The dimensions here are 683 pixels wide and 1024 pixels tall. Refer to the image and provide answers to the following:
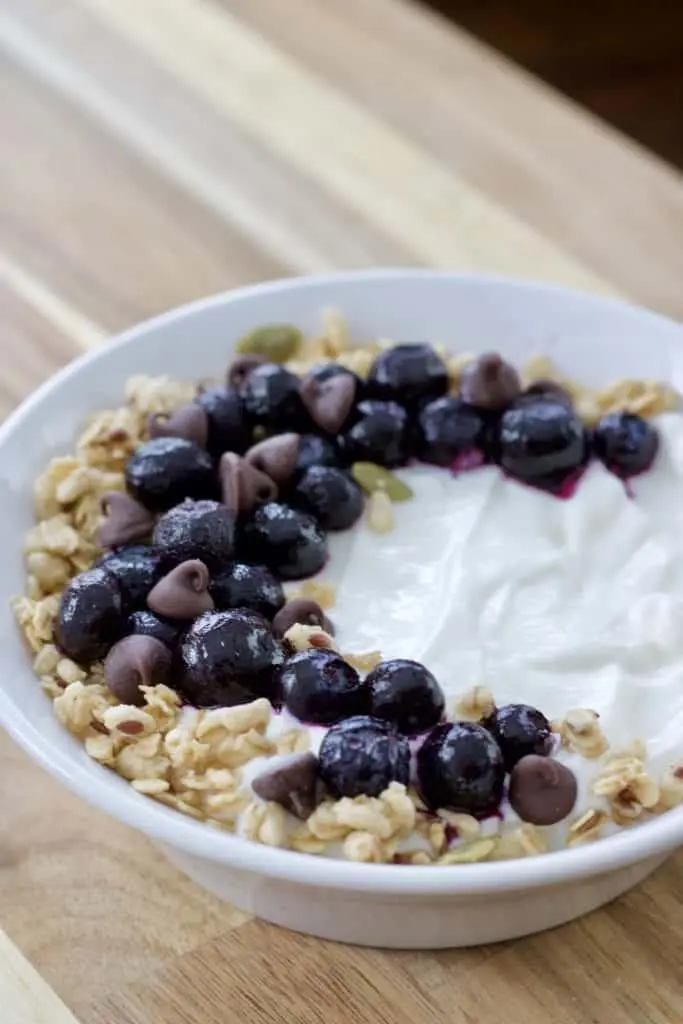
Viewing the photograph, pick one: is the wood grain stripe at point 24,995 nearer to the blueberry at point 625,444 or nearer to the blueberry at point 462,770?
the blueberry at point 462,770

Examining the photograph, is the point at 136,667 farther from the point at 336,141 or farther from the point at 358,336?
the point at 336,141

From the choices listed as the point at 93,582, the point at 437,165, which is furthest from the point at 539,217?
the point at 93,582

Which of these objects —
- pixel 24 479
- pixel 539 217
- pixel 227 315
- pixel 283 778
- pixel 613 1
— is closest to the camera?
pixel 283 778

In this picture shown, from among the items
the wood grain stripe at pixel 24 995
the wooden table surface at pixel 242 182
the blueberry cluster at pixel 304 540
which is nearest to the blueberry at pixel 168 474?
the blueberry cluster at pixel 304 540

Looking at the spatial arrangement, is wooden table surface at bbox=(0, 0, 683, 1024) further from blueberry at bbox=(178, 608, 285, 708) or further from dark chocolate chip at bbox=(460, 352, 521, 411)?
dark chocolate chip at bbox=(460, 352, 521, 411)

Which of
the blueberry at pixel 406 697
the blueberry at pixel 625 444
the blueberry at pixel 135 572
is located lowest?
the blueberry at pixel 135 572

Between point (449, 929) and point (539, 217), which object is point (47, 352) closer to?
point (539, 217)
